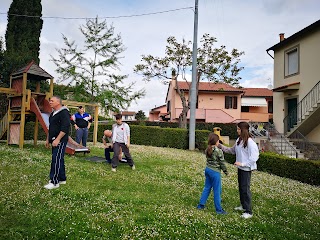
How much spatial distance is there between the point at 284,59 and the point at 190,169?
1666 cm

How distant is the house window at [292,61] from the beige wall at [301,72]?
332mm

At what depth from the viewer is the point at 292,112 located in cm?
2177

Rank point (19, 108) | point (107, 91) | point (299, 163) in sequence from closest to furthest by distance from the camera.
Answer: point (299, 163)
point (19, 108)
point (107, 91)

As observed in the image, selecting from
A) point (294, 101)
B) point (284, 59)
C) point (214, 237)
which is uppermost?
point (284, 59)

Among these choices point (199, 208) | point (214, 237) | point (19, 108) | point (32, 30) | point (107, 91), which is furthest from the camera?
point (32, 30)

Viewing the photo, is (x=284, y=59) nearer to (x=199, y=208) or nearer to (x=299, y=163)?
(x=299, y=163)

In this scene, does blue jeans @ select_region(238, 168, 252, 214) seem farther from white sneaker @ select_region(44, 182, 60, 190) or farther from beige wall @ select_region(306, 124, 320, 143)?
beige wall @ select_region(306, 124, 320, 143)

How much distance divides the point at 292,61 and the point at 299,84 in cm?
247

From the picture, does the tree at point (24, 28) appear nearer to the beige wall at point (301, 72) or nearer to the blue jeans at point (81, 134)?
the blue jeans at point (81, 134)

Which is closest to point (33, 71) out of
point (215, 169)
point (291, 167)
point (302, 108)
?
point (215, 169)

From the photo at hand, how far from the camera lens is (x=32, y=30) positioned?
29.7m

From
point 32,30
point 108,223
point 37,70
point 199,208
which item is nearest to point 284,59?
point 37,70

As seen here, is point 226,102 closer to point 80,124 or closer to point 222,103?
point 222,103

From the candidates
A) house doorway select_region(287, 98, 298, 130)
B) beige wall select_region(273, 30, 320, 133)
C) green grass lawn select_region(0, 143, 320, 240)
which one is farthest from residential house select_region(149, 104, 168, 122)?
green grass lawn select_region(0, 143, 320, 240)
